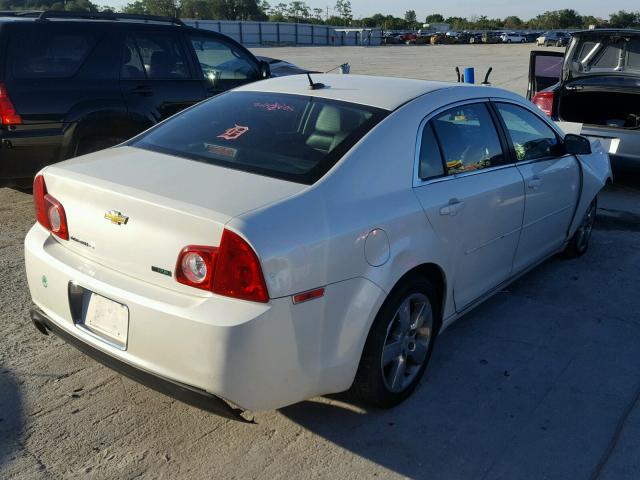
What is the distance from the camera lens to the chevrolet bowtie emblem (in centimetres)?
281

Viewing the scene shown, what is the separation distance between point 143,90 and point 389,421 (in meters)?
4.66

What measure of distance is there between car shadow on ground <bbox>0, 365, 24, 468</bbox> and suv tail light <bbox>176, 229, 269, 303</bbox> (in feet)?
4.04

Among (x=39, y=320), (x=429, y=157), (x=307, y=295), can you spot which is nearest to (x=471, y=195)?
(x=429, y=157)

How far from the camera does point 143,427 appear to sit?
312cm

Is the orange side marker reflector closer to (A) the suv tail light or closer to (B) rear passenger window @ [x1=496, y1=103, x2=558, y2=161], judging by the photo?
(A) the suv tail light

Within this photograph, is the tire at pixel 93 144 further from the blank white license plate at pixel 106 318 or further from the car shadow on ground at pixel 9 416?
the blank white license plate at pixel 106 318

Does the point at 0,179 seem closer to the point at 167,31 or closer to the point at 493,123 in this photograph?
the point at 167,31

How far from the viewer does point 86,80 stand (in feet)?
20.2

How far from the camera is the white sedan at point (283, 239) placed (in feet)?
8.41

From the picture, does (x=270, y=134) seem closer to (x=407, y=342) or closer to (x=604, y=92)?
(x=407, y=342)

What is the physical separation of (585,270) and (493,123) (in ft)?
6.28

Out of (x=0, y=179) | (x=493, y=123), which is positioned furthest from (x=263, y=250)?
(x=0, y=179)

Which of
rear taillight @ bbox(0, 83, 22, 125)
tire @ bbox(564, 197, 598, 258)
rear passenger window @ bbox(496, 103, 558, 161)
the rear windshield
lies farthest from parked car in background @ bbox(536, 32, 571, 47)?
the rear windshield

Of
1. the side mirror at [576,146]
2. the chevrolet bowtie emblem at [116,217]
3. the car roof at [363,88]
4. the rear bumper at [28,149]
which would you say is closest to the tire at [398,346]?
the car roof at [363,88]
